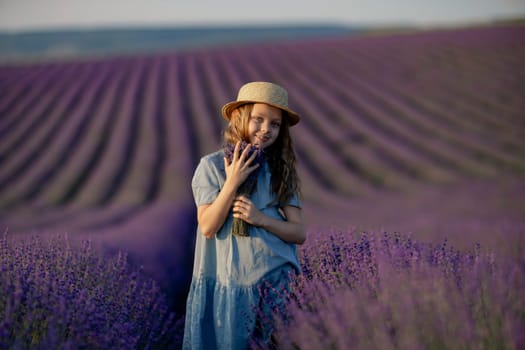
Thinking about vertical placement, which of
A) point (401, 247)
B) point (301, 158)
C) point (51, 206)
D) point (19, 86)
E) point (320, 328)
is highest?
point (19, 86)

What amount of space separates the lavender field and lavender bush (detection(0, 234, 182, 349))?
6 cm

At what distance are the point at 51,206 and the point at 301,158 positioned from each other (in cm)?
446

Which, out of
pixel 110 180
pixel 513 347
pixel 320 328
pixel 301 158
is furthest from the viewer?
pixel 301 158

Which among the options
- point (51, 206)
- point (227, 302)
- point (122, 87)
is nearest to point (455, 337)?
point (227, 302)

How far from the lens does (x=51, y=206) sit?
7.85 metres

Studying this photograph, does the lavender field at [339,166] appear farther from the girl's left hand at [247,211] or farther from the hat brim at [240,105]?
the hat brim at [240,105]

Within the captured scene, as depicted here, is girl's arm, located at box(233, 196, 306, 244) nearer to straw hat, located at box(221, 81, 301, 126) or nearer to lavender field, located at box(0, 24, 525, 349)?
lavender field, located at box(0, 24, 525, 349)

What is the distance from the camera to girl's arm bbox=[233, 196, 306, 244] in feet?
6.14

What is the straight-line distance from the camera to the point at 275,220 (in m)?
1.92

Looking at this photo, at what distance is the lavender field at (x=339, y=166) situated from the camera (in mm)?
1530

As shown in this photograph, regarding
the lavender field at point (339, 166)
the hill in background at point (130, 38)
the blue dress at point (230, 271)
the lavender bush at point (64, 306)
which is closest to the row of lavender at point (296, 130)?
the lavender field at point (339, 166)

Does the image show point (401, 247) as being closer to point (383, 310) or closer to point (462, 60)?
point (383, 310)

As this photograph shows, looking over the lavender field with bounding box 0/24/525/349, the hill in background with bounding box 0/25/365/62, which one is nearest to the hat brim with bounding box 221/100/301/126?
the lavender field with bounding box 0/24/525/349

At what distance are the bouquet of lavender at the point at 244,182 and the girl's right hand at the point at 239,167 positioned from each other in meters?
0.03
